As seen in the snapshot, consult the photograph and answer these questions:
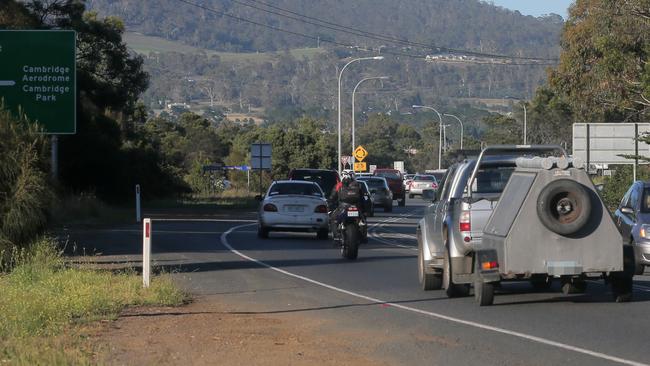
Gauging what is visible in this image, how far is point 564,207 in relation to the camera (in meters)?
14.7

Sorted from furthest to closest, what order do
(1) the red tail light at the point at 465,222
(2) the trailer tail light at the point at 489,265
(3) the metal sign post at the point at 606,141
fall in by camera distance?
(3) the metal sign post at the point at 606,141
(1) the red tail light at the point at 465,222
(2) the trailer tail light at the point at 489,265

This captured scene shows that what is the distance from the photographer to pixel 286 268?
2156 centimetres

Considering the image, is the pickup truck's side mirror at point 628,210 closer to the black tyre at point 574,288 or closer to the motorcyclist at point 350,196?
the black tyre at point 574,288

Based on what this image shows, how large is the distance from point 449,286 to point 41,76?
13.1 m

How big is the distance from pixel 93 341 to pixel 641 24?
33.0m

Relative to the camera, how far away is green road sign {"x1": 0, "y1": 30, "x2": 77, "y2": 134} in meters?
25.2

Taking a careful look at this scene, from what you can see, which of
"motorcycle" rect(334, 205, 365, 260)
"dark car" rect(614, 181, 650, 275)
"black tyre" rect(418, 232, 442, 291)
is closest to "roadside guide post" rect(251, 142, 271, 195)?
"motorcycle" rect(334, 205, 365, 260)

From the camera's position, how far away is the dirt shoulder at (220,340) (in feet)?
36.2

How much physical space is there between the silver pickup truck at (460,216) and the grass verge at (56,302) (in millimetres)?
3760

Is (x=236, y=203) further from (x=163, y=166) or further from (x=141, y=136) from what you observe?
(x=141, y=136)

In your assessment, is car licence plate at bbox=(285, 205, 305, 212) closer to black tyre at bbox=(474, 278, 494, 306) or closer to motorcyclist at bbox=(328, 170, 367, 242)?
motorcyclist at bbox=(328, 170, 367, 242)

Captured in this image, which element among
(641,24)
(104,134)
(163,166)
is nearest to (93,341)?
(641,24)

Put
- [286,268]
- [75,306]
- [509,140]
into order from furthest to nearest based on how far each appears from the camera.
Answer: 1. [509,140]
2. [286,268]
3. [75,306]

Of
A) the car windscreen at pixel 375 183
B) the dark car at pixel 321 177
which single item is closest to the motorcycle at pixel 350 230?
the dark car at pixel 321 177
